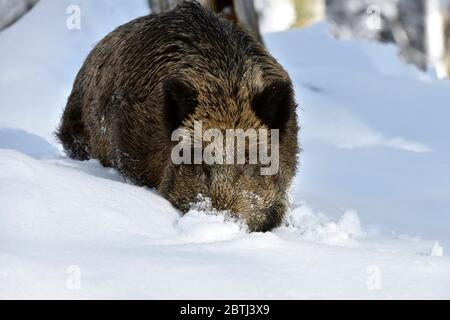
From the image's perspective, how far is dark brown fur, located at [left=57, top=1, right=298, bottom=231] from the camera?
243 inches

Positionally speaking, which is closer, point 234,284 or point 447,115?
point 234,284

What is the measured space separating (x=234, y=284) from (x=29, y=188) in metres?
1.49

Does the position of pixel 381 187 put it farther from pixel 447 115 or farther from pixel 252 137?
pixel 447 115

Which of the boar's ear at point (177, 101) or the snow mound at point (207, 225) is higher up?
the boar's ear at point (177, 101)

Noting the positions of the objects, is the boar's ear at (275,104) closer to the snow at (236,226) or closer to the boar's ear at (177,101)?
the boar's ear at (177,101)

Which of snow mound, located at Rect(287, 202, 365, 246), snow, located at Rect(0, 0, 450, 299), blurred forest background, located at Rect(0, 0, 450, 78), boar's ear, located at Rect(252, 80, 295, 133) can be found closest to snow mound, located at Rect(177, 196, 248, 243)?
snow, located at Rect(0, 0, 450, 299)

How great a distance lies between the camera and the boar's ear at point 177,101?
20.6 feet

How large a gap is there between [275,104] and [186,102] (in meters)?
0.57

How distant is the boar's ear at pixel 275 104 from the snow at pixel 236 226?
71 centimetres

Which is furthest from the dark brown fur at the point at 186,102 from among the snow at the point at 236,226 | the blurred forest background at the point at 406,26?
the blurred forest background at the point at 406,26

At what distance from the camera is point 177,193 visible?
6281 mm

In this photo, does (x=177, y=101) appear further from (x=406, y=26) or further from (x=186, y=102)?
(x=406, y=26)

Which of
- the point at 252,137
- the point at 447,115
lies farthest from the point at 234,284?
the point at 447,115

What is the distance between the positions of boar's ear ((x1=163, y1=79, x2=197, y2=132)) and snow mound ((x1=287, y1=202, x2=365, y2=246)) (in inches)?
40.2
